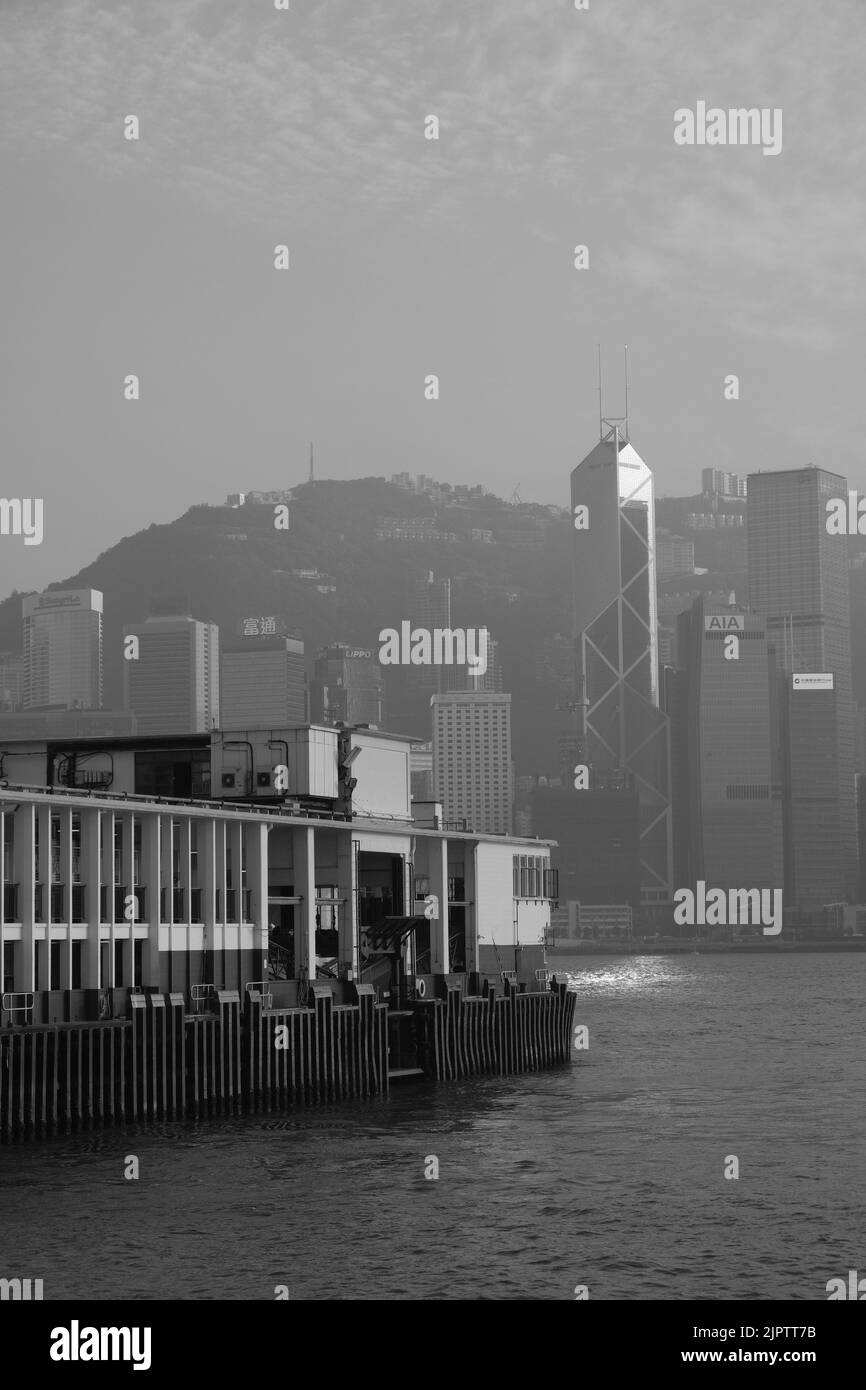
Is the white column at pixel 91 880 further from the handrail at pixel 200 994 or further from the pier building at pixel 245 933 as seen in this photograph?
the handrail at pixel 200 994

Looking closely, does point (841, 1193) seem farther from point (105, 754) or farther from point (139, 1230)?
point (105, 754)

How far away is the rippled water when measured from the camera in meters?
42.3

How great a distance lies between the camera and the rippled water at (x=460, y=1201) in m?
42.3

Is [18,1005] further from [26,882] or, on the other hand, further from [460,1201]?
[460,1201]

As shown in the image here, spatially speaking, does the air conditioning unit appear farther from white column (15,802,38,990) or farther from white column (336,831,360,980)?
white column (336,831,360,980)

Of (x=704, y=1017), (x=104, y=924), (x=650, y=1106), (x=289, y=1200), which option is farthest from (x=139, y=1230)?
(x=704, y=1017)

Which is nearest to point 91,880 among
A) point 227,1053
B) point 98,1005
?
point 98,1005

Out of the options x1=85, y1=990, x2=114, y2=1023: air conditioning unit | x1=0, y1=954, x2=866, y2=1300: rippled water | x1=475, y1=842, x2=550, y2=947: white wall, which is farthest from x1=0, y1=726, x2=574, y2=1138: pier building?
x1=0, y1=954, x2=866, y2=1300: rippled water

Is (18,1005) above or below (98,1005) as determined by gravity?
above

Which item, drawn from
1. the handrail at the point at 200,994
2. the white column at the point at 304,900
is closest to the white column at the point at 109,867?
the handrail at the point at 200,994

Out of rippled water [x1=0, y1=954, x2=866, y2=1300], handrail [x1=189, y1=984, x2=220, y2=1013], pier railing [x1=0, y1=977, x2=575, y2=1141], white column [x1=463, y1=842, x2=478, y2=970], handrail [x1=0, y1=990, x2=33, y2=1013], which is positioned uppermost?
white column [x1=463, y1=842, x2=478, y2=970]

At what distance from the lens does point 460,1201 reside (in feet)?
170

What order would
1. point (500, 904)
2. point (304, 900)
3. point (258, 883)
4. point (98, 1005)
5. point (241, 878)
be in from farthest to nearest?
point (500, 904)
point (304, 900)
point (258, 883)
point (241, 878)
point (98, 1005)
